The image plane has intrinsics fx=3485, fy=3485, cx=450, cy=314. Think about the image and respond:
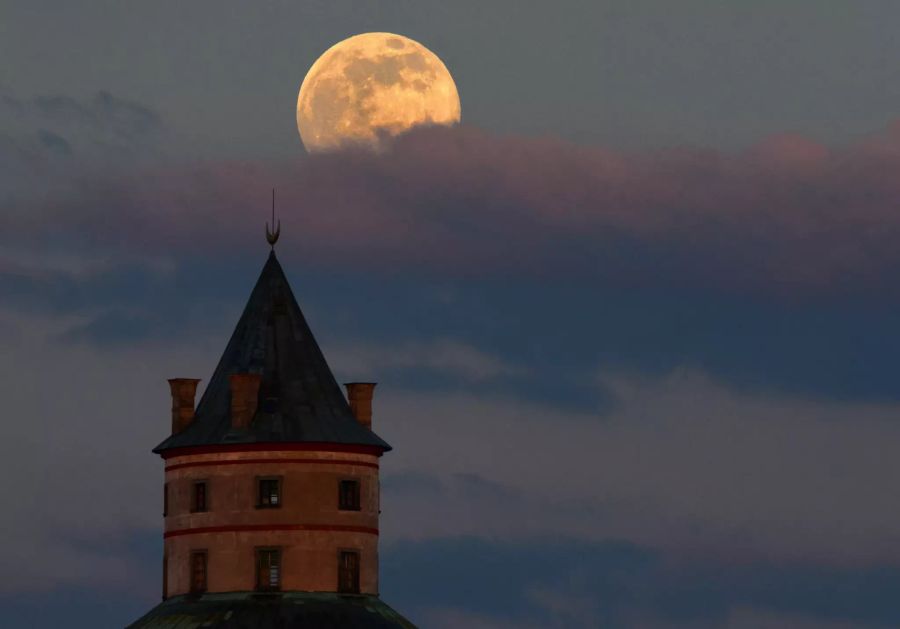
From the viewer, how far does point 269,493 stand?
496ft

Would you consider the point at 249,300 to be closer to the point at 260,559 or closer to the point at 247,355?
the point at 247,355

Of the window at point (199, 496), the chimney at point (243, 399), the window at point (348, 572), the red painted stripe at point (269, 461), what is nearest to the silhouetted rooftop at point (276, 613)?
the window at point (348, 572)

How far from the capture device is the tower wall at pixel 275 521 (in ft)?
494

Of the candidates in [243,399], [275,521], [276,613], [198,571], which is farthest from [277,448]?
[276,613]

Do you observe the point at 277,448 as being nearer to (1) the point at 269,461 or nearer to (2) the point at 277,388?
(1) the point at 269,461

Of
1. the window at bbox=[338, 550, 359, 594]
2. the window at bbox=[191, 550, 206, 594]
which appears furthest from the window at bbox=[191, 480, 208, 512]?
the window at bbox=[338, 550, 359, 594]

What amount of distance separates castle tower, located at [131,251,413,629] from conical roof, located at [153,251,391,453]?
62 mm

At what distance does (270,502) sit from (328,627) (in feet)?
20.9

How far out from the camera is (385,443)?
154250 millimetres

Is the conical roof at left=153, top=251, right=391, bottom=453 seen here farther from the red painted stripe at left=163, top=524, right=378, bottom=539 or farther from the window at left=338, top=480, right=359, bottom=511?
the red painted stripe at left=163, top=524, right=378, bottom=539

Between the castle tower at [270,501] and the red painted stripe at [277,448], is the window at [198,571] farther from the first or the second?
the red painted stripe at [277,448]

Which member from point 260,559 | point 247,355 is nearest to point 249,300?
point 247,355

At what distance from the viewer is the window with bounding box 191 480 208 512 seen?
500 feet

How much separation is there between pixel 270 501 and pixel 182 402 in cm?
704
